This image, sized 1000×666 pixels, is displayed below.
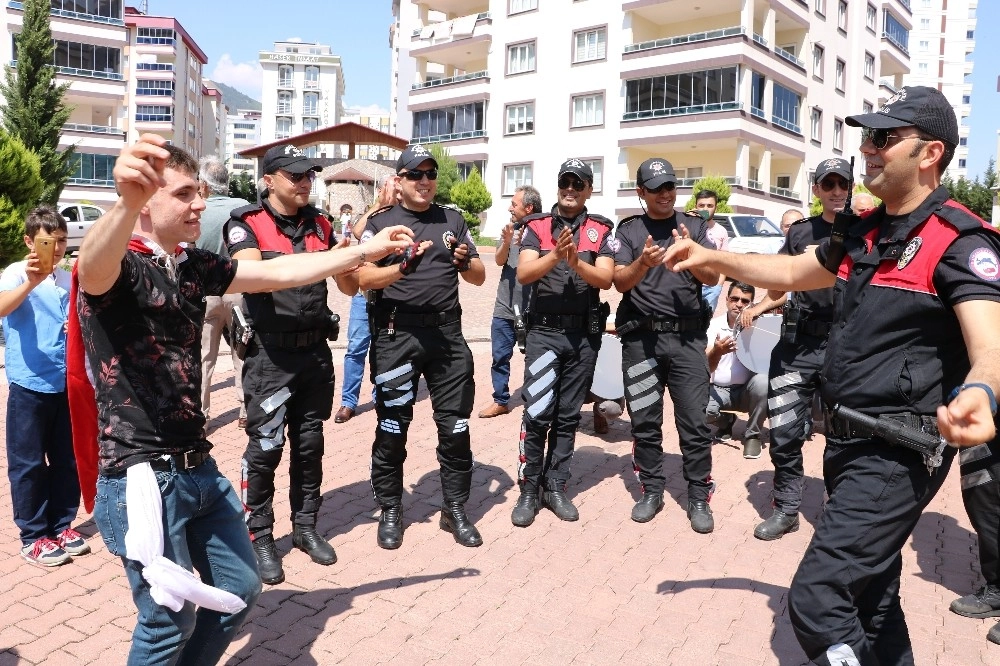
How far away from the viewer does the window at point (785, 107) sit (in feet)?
127

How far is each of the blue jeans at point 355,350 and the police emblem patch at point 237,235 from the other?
3.54m

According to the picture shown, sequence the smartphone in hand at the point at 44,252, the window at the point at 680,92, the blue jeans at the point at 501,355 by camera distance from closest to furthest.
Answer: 1. the smartphone in hand at the point at 44,252
2. the blue jeans at the point at 501,355
3. the window at the point at 680,92

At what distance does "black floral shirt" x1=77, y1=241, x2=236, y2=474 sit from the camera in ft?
9.26

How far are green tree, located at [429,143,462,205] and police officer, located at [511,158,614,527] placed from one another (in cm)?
3629

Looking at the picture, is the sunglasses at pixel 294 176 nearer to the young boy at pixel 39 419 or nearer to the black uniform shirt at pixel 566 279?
the young boy at pixel 39 419

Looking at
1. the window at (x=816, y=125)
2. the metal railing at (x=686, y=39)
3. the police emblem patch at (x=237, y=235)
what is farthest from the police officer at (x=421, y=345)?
the window at (x=816, y=125)

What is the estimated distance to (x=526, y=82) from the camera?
43531 mm

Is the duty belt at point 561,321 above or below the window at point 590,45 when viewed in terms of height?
below

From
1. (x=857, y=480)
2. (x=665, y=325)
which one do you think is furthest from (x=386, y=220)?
(x=857, y=480)

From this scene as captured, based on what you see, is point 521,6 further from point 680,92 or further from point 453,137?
point 680,92

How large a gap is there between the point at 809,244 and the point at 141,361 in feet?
14.6

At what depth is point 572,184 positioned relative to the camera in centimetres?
571

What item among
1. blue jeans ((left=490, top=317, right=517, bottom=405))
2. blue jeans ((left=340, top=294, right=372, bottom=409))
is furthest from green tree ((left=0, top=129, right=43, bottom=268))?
blue jeans ((left=490, top=317, right=517, bottom=405))

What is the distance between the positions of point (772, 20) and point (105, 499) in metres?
41.2
